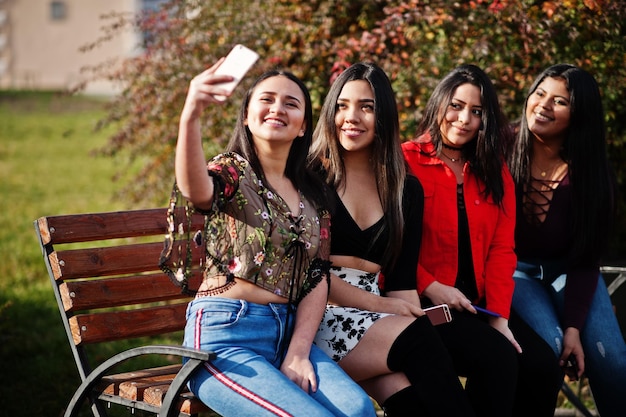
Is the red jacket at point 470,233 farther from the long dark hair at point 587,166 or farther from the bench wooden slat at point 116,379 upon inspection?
the bench wooden slat at point 116,379

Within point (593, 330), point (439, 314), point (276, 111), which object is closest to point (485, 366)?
point (439, 314)

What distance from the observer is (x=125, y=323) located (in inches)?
137

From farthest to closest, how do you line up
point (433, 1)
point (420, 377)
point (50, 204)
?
point (50, 204) < point (433, 1) < point (420, 377)

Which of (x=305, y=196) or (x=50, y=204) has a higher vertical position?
(x=305, y=196)

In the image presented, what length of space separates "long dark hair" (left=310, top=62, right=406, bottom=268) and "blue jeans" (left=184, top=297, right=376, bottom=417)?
638 mm

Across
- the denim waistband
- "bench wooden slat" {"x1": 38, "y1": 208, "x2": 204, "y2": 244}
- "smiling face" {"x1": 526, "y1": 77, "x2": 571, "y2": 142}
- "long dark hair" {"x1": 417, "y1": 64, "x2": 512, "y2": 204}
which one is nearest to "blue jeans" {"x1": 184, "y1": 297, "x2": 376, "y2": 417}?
the denim waistband

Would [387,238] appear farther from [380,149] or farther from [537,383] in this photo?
[537,383]

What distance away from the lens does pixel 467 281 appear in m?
3.72

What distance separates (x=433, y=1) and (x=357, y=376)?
8.76 ft

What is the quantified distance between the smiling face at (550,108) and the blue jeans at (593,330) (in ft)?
2.10

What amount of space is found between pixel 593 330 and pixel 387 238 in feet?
3.65

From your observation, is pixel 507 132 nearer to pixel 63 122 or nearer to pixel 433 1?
pixel 433 1

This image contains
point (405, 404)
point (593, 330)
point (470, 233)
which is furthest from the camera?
point (593, 330)

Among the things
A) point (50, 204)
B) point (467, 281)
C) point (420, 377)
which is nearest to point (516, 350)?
point (467, 281)
